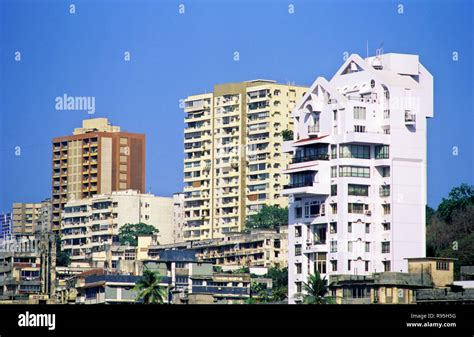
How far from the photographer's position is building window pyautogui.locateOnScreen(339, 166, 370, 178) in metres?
74.1

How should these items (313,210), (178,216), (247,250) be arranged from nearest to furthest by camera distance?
(313,210) < (247,250) < (178,216)

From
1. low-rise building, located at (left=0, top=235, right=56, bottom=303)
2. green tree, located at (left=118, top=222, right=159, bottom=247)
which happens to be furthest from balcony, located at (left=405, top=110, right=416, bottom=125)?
green tree, located at (left=118, top=222, right=159, bottom=247)

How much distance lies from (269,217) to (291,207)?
25177 millimetres

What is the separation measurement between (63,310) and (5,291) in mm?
70070

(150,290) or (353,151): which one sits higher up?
(353,151)

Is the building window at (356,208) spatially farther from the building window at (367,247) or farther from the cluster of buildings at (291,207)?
the building window at (367,247)

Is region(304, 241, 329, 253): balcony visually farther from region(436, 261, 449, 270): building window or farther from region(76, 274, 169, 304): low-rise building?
region(436, 261, 449, 270): building window

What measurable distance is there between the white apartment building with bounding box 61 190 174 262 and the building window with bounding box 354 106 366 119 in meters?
41.6

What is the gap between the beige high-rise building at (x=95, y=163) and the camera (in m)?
121

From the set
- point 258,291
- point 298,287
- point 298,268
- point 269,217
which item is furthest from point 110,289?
point 269,217

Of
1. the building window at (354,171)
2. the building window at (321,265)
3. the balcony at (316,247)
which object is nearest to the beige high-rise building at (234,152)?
the balcony at (316,247)

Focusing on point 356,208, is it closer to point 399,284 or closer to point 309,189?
point 309,189

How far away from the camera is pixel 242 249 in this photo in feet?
307

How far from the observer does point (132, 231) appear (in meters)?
114
